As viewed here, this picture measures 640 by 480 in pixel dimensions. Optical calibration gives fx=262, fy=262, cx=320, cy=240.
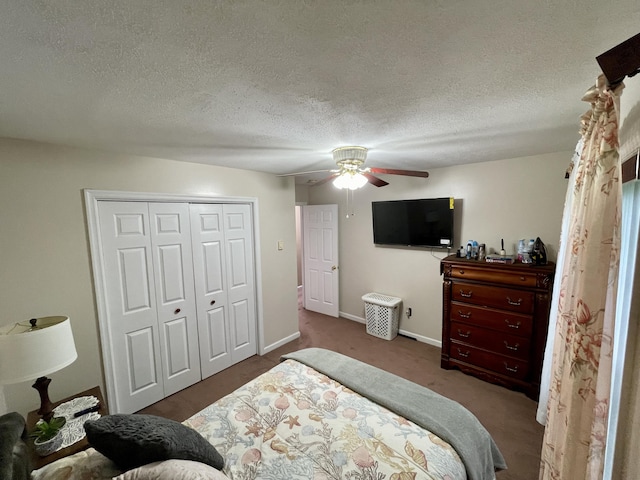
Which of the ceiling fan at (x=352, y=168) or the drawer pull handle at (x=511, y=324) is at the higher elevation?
the ceiling fan at (x=352, y=168)

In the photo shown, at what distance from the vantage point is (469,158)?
2760 millimetres

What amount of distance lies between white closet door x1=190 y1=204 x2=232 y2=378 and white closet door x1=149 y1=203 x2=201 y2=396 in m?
0.07

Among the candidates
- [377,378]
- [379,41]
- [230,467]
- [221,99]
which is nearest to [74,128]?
[221,99]

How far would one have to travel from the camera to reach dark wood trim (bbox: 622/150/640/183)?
2.86 ft

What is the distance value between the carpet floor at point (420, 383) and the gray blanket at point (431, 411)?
64 cm

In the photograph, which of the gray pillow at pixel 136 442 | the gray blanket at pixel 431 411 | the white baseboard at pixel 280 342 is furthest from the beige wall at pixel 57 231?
the gray blanket at pixel 431 411

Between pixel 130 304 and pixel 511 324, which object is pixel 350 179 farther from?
pixel 130 304

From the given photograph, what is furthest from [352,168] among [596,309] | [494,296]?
[494,296]

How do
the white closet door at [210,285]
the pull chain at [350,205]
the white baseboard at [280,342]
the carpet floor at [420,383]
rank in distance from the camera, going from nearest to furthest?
1. the carpet floor at [420,383]
2. the white closet door at [210,285]
3. the white baseboard at [280,342]
4. the pull chain at [350,205]

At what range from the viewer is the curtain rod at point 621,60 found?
674mm

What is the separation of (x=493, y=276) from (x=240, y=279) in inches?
109

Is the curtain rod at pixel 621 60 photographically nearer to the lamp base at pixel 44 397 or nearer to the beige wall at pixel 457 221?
the beige wall at pixel 457 221

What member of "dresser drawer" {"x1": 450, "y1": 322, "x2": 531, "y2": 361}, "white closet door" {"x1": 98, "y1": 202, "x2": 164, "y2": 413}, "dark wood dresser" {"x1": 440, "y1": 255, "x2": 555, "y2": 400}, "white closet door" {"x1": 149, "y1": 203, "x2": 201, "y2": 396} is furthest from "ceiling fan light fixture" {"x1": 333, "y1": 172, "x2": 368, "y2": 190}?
"dresser drawer" {"x1": 450, "y1": 322, "x2": 531, "y2": 361}

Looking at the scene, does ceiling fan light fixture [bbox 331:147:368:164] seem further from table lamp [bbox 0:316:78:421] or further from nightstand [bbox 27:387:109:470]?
nightstand [bbox 27:387:109:470]
